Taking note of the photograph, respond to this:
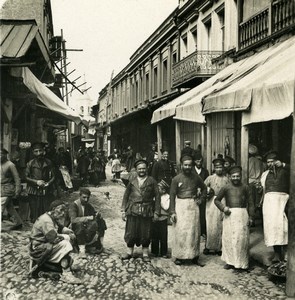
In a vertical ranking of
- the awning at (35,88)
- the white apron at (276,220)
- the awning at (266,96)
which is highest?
the awning at (35,88)

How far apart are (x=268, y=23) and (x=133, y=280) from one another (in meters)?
6.67

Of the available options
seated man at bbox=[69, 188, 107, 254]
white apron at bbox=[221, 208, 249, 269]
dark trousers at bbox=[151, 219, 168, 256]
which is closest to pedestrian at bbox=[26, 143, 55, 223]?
seated man at bbox=[69, 188, 107, 254]

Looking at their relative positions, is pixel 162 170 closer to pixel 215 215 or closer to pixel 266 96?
pixel 215 215

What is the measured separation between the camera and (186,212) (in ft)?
19.2

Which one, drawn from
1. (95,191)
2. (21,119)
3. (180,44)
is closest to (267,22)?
(21,119)

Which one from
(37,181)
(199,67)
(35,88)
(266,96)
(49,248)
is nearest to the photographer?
(49,248)

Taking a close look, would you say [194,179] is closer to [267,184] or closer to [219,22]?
[267,184]

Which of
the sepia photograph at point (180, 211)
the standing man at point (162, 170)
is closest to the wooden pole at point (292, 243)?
the sepia photograph at point (180, 211)

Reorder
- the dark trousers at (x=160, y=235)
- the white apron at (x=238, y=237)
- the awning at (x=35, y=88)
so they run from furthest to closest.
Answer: the awning at (x=35, y=88) → the dark trousers at (x=160, y=235) → the white apron at (x=238, y=237)

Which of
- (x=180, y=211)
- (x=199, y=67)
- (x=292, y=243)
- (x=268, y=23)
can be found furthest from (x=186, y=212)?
(x=199, y=67)

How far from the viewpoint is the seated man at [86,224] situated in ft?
19.4

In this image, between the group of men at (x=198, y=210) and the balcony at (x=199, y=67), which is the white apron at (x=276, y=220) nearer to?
the group of men at (x=198, y=210)

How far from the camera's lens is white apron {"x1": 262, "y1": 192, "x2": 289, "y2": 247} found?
5.54 m

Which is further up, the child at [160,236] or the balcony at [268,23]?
the balcony at [268,23]
